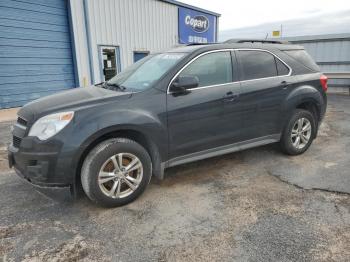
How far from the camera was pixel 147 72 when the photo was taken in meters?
3.77

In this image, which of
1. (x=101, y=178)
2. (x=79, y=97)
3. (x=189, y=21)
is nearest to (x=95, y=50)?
(x=189, y=21)

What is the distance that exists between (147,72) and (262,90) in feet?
5.35

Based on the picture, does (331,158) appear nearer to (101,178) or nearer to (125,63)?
(101,178)

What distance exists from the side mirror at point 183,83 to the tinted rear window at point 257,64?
3.21ft

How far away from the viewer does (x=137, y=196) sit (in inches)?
129

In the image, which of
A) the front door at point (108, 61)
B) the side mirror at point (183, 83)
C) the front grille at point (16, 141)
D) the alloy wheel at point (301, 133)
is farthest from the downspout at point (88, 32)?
the alloy wheel at point (301, 133)

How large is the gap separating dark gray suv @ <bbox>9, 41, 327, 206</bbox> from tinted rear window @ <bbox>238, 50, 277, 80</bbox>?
2 centimetres

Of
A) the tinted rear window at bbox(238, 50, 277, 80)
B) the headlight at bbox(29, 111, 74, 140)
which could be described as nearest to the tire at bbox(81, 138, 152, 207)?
the headlight at bbox(29, 111, 74, 140)

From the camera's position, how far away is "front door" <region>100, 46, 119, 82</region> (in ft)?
35.7

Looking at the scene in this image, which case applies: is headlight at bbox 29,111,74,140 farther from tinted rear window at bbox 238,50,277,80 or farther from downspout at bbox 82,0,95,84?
downspout at bbox 82,0,95,84

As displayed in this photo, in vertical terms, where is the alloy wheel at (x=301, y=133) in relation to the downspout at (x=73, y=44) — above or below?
below

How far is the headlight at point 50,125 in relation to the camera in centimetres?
282

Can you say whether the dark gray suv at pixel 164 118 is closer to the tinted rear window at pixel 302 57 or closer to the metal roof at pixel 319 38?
the tinted rear window at pixel 302 57

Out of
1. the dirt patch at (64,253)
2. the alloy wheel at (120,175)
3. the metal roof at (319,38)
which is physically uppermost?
the metal roof at (319,38)
